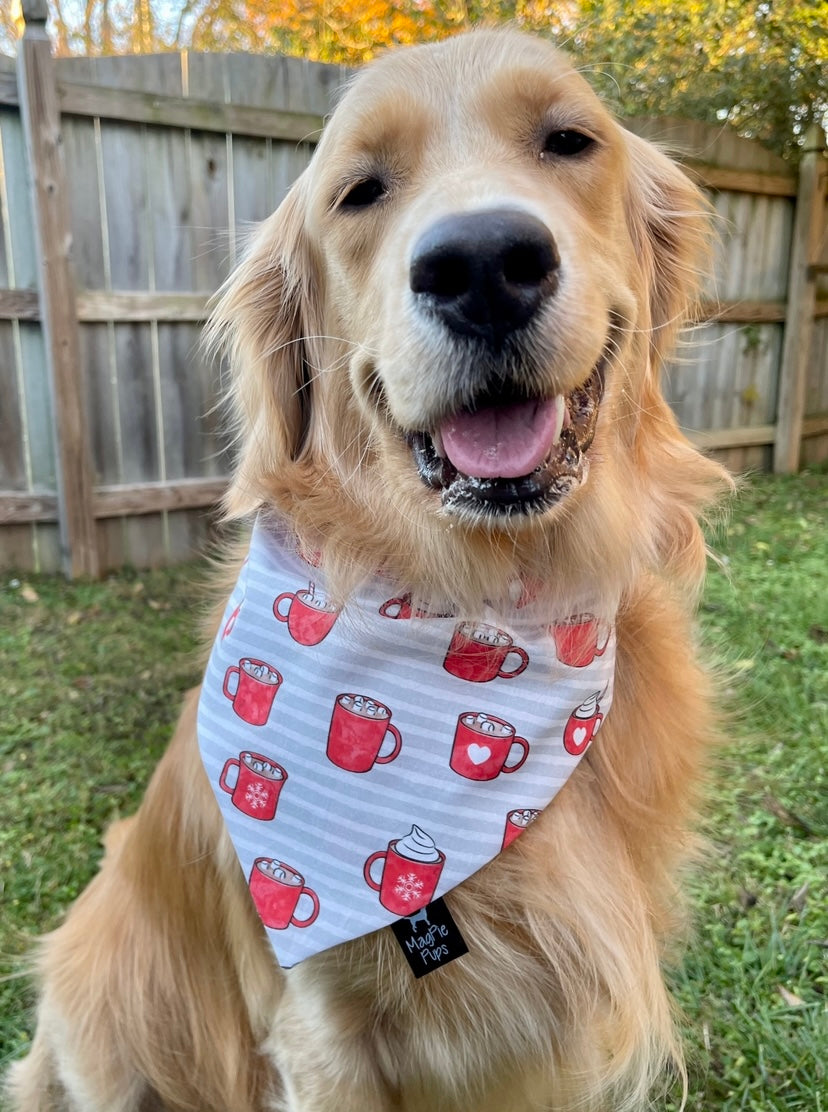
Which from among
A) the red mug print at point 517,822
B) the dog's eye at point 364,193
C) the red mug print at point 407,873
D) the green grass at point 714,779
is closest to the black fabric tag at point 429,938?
A: the red mug print at point 407,873

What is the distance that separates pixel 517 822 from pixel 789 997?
118 centimetres

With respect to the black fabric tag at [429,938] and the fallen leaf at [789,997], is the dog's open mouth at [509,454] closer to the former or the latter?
the black fabric tag at [429,938]

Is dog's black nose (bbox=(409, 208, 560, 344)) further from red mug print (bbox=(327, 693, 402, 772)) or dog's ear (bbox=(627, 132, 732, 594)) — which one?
red mug print (bbox=(327, 693, 402, 772))

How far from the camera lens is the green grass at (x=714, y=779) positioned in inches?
83.0

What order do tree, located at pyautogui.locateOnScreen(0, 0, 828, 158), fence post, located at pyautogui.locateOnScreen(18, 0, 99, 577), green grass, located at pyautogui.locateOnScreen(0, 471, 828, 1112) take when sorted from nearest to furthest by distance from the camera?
green grass, located at pyautogui.locateOnScreen(0, 471, 828, 1112) → fence post, located at pyautogui.locateOnScreen(18, 0, 99, 577) → tree, located at pyautogui.locateOnScreen(0, 0, 828, 158)

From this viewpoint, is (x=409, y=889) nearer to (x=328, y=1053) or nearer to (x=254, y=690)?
(x=328, y=1053)

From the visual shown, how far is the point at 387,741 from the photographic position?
1.64 m

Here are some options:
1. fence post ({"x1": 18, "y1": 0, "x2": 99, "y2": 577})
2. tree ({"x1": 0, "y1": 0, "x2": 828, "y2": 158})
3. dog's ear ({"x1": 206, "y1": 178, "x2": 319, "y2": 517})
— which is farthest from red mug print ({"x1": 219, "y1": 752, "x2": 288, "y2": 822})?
tree ({"x1": 0, "y1": 0, "x2": 828, "y2": 158})

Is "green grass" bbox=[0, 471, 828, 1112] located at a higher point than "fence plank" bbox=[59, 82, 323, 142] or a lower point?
lower

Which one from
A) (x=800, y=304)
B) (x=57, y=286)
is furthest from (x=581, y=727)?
(x=800, y=304)

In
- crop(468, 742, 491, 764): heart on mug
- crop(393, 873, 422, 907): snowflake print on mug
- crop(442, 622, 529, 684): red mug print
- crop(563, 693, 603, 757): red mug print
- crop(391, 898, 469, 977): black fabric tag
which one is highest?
crop(442, 622, 529, 684): red mug print

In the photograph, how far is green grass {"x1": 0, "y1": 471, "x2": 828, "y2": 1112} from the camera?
6.91 feet

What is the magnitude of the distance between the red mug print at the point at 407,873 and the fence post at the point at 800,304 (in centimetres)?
724

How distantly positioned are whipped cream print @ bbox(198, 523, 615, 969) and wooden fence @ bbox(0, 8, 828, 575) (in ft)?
11.2
